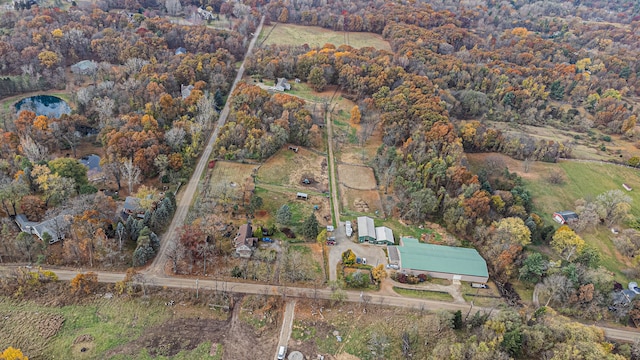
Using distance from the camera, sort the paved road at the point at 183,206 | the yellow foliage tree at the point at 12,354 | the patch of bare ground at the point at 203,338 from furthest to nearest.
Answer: the paved road at the point at 183,206
the patch of bare ground at the point at 203,338
the yellow foliage tree at the point at 12,354

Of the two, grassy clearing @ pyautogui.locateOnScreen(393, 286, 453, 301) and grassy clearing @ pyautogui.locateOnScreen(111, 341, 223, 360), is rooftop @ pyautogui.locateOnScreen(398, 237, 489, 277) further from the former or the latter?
grassy clearing @ pyautogui.locateOnScreen(111, 341, 223, 360)

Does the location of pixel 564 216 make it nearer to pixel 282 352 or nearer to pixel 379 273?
pixel 379 273

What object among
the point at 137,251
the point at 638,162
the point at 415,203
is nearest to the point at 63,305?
the point at 137,251

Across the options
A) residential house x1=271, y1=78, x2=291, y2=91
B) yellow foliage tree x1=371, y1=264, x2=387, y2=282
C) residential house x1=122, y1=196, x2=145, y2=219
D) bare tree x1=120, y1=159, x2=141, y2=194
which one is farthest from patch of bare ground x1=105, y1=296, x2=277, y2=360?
residential house x1=271, y1=78, x2=291, y2=91

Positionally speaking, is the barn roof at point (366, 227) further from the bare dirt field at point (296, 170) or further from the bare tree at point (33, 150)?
the bare tree at point (33, 150)

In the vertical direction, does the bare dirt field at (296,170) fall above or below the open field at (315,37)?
below

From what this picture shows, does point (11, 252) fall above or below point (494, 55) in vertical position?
below

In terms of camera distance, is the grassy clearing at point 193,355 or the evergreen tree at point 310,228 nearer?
the grassy clearing at point 193,355

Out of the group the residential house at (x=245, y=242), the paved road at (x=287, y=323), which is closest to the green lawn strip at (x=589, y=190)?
the paved road at (x=287, y=323)

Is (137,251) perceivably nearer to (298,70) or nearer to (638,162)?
(298,70)
